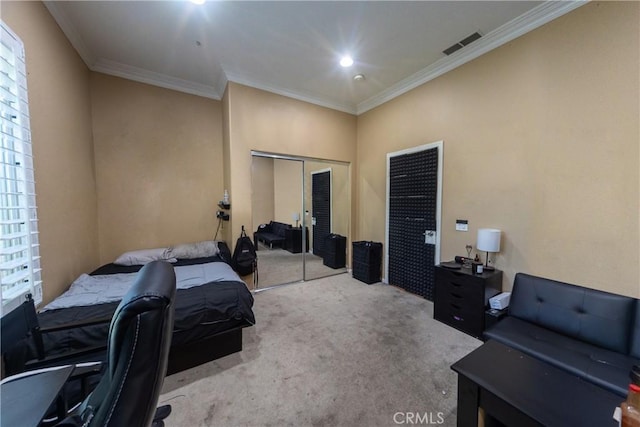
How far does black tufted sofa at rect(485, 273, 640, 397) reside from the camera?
1550 millimetres

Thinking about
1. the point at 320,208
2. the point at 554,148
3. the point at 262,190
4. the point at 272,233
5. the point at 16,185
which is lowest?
the point at 272,233

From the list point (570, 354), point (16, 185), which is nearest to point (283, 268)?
point (16, 185)

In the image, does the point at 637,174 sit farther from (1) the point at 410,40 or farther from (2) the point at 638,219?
(1) the point at 410,40

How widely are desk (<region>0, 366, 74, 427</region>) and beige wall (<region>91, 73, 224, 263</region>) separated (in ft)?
9.11

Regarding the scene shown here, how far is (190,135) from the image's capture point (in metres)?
3.77

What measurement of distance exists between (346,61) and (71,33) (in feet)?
9.91

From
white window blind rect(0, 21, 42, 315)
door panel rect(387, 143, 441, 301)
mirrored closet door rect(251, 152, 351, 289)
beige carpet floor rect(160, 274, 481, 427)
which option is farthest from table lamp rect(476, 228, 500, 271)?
white window blind rect(0, 21, 42, 315)

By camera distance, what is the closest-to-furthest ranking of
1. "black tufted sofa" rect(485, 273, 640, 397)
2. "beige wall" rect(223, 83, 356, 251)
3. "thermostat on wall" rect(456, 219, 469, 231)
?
"black tufted sofa" rect(485, 273, 640, 397), "thermostat on wall" rect(456, 219, 469, 231), "beige wall" rect(223, 83, 356, 251)

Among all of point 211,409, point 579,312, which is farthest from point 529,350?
point 211,409

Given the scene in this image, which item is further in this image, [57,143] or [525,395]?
[57,143]

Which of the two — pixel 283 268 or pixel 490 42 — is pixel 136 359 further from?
pixel 283 268

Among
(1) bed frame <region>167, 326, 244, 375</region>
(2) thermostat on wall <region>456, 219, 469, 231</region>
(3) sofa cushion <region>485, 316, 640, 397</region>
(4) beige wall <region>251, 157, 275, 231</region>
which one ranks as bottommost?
(1) bed frame <region>167, 326, 244, 375</region>

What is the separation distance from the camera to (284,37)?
106 inches

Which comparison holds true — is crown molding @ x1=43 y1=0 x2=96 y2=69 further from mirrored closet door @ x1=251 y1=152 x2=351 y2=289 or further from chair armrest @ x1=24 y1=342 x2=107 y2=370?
chair armrest @ x1=24 y1=342 x2=107 y2=370
